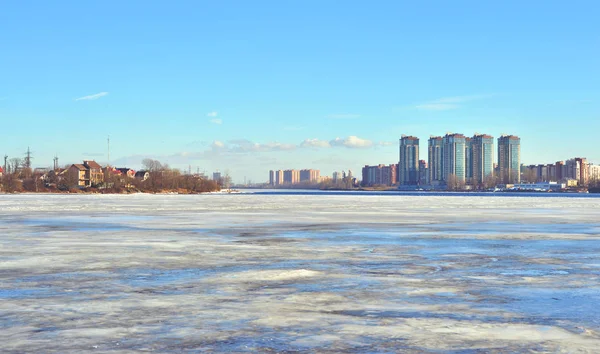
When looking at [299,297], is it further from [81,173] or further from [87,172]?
[87,172]

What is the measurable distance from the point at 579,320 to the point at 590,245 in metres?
8.75

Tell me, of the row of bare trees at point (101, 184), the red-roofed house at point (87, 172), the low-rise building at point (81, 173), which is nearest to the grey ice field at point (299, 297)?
the row of bare trees at point (101, 184)

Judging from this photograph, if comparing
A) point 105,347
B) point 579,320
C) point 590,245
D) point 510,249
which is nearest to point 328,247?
point 510,249

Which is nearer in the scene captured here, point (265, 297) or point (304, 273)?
point (265, 297)

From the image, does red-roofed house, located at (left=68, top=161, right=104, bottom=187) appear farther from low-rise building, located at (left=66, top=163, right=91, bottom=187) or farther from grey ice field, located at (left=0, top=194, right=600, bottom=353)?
grey ice field, located at (left=0, top=194, right=600, bottom=353)

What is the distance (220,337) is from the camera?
550 cm

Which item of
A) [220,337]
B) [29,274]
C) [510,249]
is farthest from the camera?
[510,249]

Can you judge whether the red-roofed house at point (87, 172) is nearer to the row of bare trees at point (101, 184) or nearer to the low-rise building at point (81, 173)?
the low-rise building at point (81, 173)

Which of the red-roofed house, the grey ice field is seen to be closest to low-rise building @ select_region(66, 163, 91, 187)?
the red-roofed house

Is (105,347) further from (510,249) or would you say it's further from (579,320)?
(510,249)

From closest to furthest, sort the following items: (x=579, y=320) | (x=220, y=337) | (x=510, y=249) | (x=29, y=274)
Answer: (x=220, y=337) < (x=579, y=320) < (x=29, y=274) < (x=510, y=249)

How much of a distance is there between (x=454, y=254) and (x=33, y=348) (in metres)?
8.77

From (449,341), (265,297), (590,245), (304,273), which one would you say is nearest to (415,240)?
(590,245)

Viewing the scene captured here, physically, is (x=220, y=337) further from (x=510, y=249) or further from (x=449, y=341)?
(x=510, y=249)
